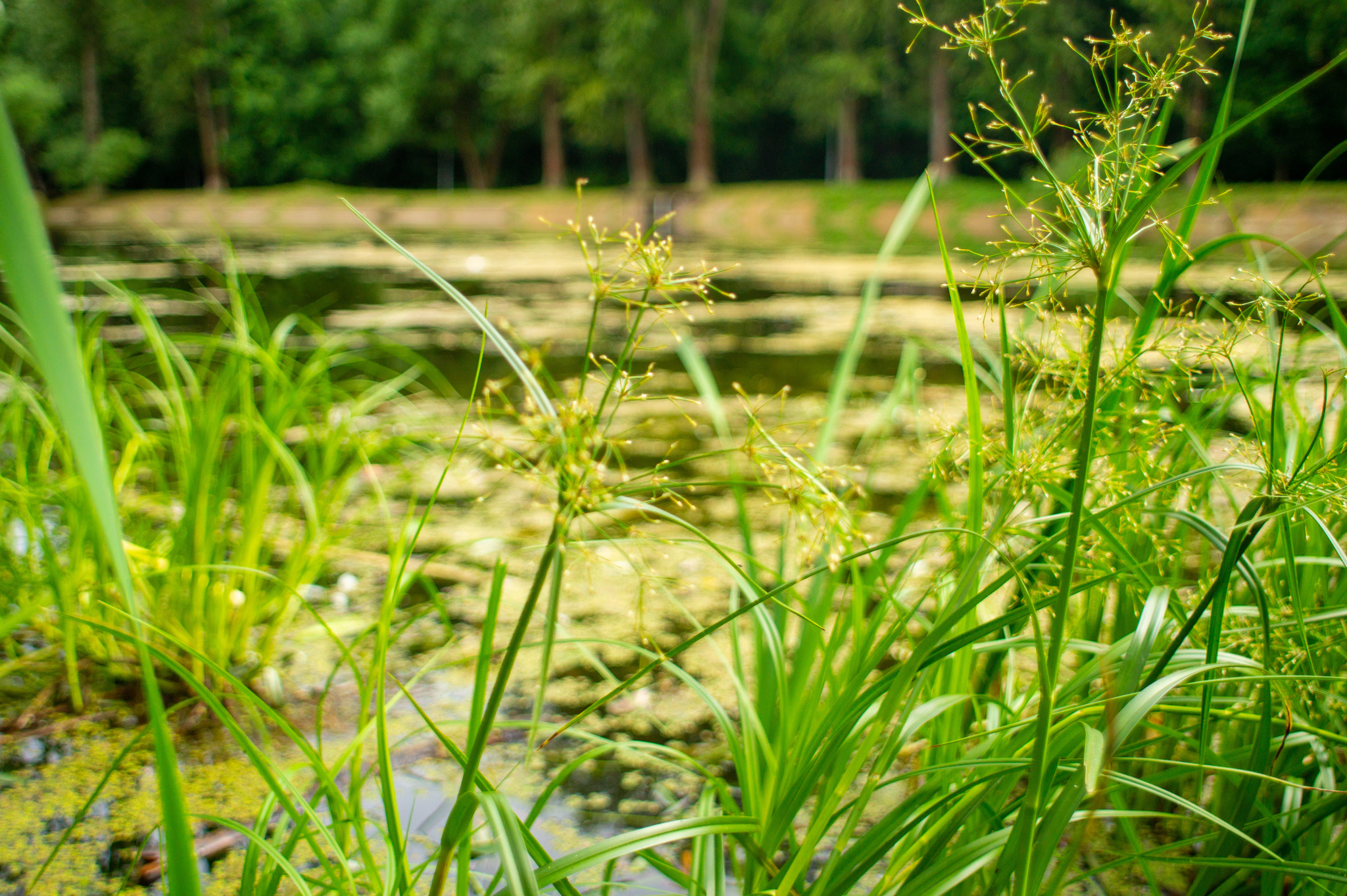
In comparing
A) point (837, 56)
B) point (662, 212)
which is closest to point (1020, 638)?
point (662, 212)

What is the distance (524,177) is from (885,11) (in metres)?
15.2

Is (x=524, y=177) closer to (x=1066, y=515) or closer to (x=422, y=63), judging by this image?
(x=422, y=63)

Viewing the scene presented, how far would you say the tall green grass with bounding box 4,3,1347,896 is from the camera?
20.4 inches

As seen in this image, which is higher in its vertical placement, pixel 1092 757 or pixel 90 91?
pixel 90 91

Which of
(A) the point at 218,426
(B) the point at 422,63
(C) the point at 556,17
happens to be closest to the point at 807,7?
(C) the point at 556,17

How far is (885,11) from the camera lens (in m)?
16.3

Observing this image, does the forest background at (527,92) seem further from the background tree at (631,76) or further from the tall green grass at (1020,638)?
the tall green grass at (1020,638)

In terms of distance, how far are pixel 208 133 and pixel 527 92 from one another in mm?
10559

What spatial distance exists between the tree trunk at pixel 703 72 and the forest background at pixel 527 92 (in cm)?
6

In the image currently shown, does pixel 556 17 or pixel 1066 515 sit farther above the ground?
pixel 556 17

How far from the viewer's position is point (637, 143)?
21062 millimetres

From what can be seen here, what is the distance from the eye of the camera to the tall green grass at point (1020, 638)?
519mm

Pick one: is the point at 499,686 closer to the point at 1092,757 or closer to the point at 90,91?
the point at 1092,757

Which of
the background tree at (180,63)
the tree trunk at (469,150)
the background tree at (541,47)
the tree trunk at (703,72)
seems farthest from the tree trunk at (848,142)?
the background tree at (180,63)
